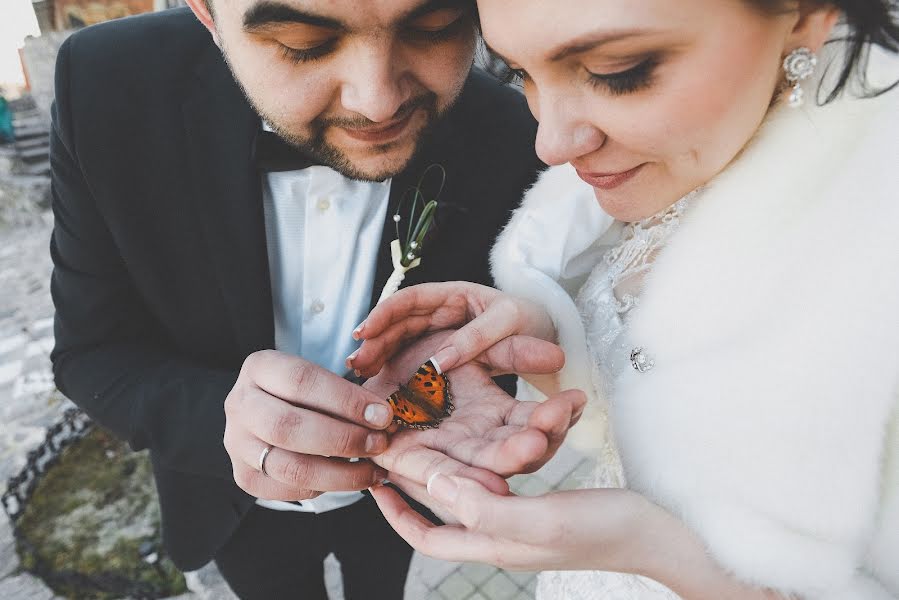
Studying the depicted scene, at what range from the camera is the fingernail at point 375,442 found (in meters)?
1.33

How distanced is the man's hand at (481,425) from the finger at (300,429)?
0.14 m

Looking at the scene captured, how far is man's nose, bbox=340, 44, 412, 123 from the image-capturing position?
4.72 feet

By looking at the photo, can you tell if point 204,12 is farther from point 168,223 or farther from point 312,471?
point 312,471

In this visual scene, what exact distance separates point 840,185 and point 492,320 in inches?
32.9

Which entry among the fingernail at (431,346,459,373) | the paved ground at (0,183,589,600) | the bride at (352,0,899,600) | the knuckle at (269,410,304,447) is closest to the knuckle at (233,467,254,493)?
the knuckle at (269,410,304,447)

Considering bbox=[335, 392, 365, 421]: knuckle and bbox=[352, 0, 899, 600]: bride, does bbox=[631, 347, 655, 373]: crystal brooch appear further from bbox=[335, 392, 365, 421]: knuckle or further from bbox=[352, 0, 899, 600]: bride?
bbox=[335, 392, 365, 421]: knuckle

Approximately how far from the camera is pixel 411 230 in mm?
1923

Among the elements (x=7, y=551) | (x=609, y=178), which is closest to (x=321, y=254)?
(x=609, y=178)

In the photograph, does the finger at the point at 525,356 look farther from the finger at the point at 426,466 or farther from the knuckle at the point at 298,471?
the knuckle at the point at 298,471

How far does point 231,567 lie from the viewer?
2357 millimetres

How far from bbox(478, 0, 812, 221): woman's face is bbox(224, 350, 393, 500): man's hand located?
0.74 metres

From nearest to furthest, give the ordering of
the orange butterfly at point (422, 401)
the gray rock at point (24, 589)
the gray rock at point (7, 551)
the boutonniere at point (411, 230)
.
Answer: the orange butterfly at point (422, 401) < the boutonniere at point (411, 230) < the gray rock at point (24, 589) < the gray rock at point (7, 551)

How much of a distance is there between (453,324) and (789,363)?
2.95 feet

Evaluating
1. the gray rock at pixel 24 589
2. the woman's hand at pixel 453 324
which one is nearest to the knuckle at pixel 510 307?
the woman's hand at pixel 453 324
